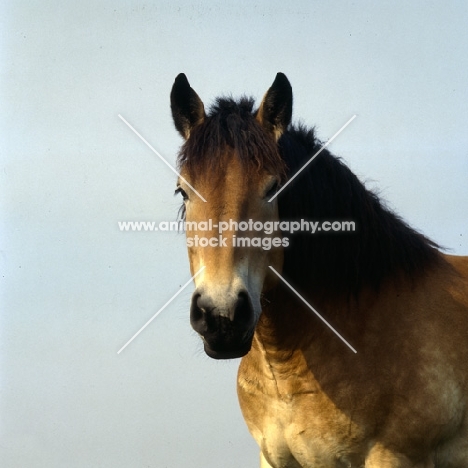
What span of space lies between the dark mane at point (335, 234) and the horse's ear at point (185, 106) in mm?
644

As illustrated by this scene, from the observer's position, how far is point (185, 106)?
203 inches

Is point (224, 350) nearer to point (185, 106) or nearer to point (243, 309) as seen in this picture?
point (243, 309)

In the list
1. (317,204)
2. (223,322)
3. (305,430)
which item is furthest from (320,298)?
(223,322)

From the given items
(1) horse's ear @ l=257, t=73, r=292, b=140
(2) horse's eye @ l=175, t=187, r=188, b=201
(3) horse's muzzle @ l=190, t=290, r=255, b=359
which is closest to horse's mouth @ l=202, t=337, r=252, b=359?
(3) horse's muzzle @ l=190, t=290, r=255, b=359

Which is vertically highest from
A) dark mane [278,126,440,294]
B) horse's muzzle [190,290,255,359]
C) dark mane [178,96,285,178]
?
dark mane [178,96,285,178]

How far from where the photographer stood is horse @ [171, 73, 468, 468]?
182 inches

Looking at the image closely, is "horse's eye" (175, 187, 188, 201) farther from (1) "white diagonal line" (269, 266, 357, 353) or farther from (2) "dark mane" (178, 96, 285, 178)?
(1) "white diagonal line" (269, 266, 357, 353)

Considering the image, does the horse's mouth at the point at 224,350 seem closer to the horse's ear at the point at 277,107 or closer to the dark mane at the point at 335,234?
the dark mane at the point at 335,234

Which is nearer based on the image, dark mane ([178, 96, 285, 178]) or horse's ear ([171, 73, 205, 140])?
dark mane ([178, 96, 285, 178])

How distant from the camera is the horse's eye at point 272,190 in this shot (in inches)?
183

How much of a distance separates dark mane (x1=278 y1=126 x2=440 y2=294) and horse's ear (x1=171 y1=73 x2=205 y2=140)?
25.4 inches

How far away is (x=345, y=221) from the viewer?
516 cm

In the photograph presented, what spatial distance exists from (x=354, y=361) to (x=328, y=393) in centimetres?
28

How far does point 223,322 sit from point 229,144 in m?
1.24
